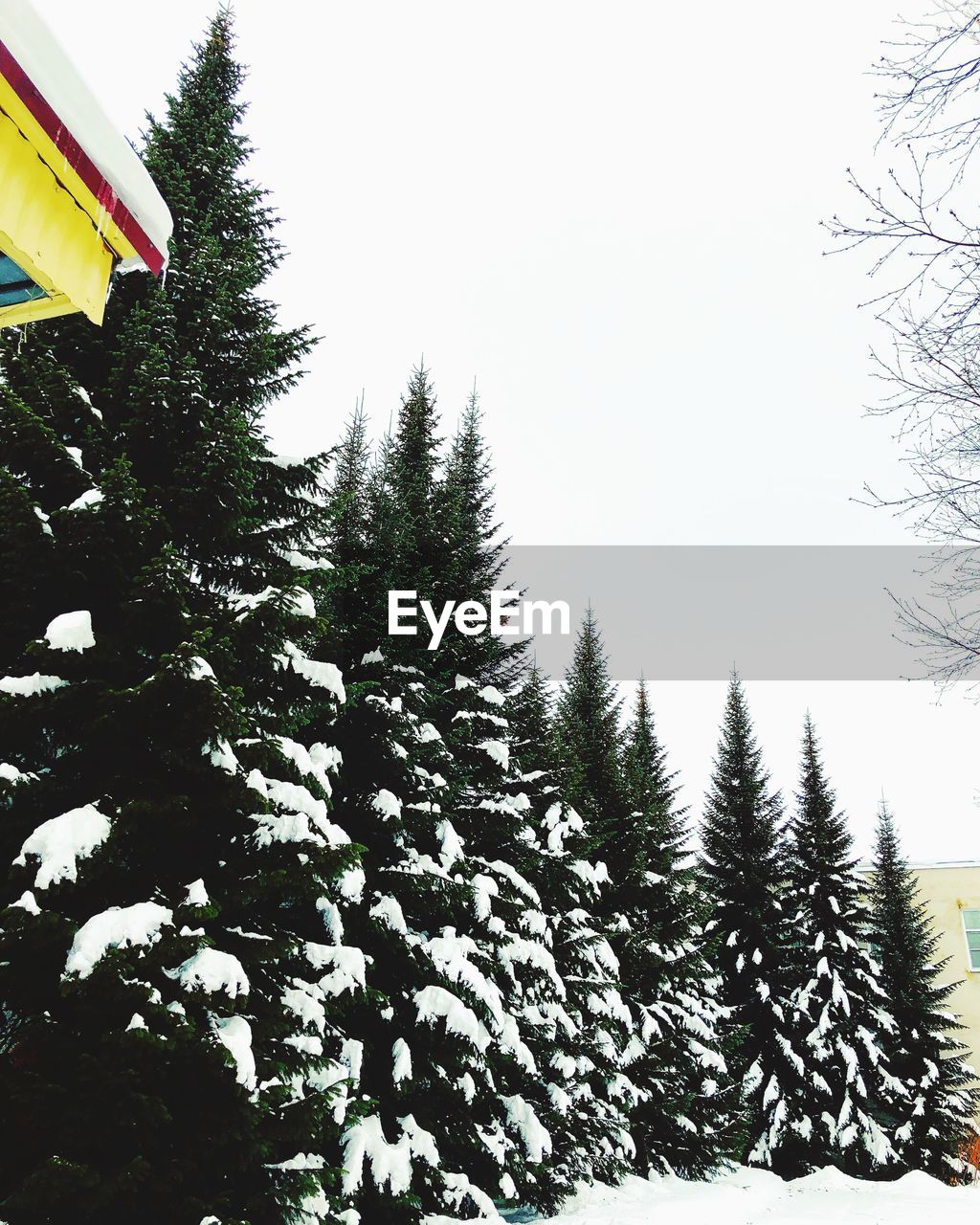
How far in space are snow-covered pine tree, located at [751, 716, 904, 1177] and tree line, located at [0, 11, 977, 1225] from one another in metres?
4.55

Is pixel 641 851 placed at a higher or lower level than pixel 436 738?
lower

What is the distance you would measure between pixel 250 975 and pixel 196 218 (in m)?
7.87

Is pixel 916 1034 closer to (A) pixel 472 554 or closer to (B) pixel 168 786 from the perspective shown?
(A) pixel 472 554

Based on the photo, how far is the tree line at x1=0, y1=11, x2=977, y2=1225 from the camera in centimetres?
437

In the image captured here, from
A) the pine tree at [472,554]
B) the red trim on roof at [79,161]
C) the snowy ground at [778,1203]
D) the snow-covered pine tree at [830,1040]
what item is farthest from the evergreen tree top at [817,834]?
the red trim on roof at [79,161]

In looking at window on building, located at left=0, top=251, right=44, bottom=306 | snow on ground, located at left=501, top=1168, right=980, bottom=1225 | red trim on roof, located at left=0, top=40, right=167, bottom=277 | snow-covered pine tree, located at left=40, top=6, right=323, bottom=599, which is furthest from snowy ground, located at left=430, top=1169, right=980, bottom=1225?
red trim on roof, located at left=0, top=40, right=167, bottom=277

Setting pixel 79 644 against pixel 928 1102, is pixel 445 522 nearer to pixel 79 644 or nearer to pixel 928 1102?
pixel 79 644

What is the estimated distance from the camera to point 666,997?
58.4 ft

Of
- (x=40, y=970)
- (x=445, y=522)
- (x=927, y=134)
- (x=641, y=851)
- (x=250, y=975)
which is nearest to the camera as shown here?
(x=927, y=134)

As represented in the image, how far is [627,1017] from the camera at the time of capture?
540 inches

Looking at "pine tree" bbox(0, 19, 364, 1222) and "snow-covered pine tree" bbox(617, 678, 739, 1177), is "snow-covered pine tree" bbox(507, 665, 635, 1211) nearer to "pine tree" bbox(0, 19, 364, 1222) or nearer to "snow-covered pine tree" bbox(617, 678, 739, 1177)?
"snow-covered pine tree" bbox(617, 678, 739, 1177)

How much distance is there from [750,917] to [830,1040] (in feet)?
11.6

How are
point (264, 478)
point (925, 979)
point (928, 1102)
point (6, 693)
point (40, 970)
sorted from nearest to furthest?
1. point (40, 970)
2. point (6, 693)
3. point (264, 478)
4. point (928, 1102)
5. point (925, 979)

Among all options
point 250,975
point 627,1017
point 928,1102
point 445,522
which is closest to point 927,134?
point 250,975
